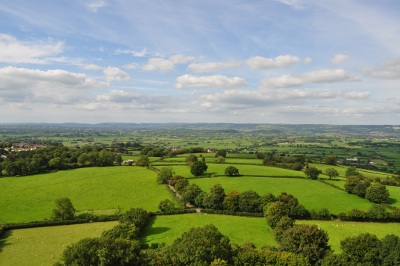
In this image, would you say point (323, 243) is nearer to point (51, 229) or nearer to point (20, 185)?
point (51, 229)

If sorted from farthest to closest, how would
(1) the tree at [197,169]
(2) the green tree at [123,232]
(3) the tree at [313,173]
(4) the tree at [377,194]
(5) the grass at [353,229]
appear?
1. (1) the tree at [197,169]
2. (3) the tree at [313,173]
3. (4) the tree at [377,194]
4. (5) the grass at [353,229]
5. (2) the green tree at [123,232]

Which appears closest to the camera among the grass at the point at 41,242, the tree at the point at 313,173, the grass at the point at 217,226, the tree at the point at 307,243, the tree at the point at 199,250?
the tree at the point at 199,250

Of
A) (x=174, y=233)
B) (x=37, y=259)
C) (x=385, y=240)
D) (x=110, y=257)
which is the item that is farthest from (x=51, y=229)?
(x=385, y=240)

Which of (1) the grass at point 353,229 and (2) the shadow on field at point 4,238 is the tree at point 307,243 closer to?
(1) the grass at point 353,229

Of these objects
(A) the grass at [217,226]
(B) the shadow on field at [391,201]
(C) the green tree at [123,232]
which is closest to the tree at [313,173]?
(B) the shadow on field at [391,201]

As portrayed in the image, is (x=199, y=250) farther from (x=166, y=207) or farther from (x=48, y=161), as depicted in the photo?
(x=48, y=161)

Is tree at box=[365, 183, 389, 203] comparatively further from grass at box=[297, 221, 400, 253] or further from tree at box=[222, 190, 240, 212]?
tree at box=[222, 190, 240, 212]
